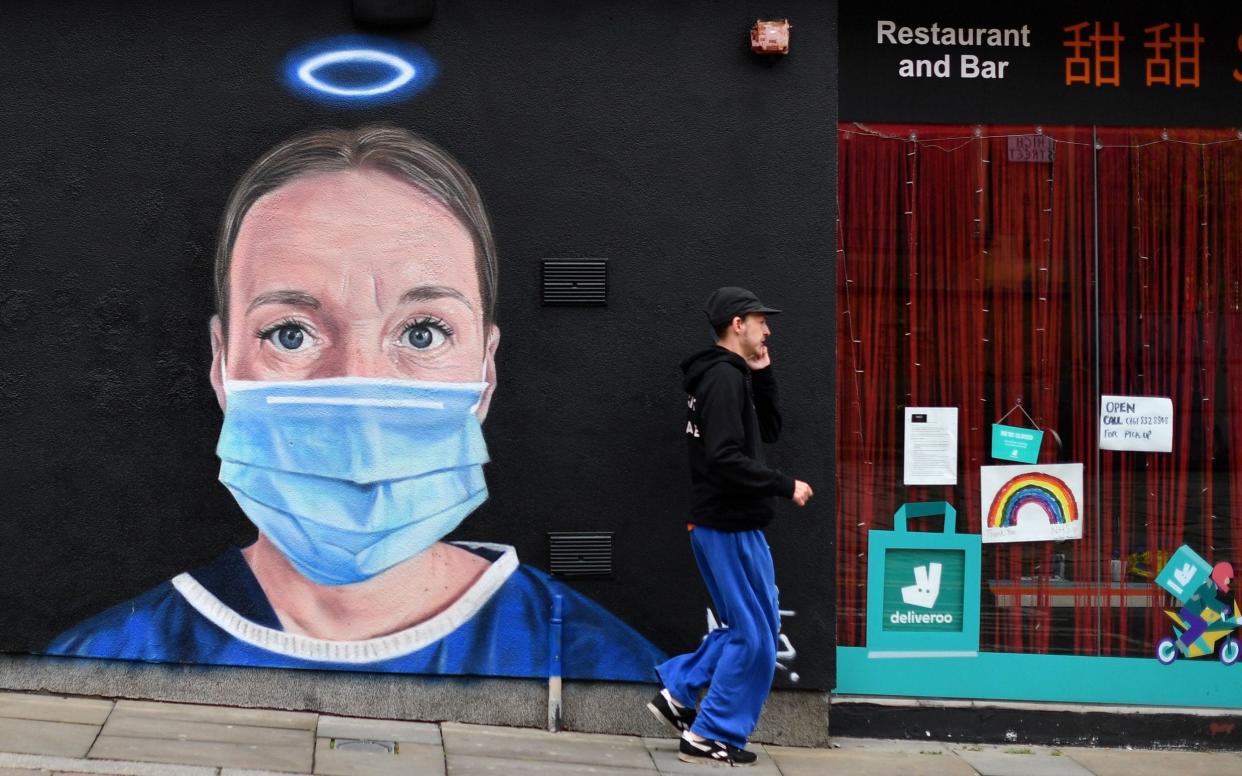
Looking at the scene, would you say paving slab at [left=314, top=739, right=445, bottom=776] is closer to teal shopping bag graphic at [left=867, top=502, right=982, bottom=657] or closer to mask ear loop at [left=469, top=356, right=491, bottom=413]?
mask ear loop at [left=469, top=356, right=491, bottom=413]

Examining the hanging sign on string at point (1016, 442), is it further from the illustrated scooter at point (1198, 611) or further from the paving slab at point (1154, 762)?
the paving slab at point (1154, 762)

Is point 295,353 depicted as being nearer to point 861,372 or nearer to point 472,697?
point 472,697

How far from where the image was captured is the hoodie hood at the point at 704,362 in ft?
19.0

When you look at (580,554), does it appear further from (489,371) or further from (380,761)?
(380,761)

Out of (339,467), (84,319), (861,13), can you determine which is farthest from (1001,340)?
(84,319)

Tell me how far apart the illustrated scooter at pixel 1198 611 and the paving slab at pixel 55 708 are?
16.7 ft

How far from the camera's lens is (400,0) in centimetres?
629

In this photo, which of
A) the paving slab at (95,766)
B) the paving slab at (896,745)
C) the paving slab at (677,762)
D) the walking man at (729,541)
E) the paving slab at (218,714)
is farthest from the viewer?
the paving slab at (896,745)

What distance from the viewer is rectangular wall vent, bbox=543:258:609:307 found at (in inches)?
248

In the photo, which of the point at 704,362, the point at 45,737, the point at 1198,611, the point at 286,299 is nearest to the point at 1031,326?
the point at 1198,611

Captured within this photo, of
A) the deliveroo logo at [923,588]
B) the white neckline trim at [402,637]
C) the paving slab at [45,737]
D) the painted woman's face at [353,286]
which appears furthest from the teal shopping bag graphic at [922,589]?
the paving slab at [45,737]

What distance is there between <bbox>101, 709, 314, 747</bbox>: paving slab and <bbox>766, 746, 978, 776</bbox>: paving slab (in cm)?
213

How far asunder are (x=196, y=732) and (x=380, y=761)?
0.89 m

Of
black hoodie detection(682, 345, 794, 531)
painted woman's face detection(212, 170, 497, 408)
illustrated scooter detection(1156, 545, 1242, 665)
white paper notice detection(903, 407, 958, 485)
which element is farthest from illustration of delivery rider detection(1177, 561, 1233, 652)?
painted woman's face detection(212, 170, 497, 408)
